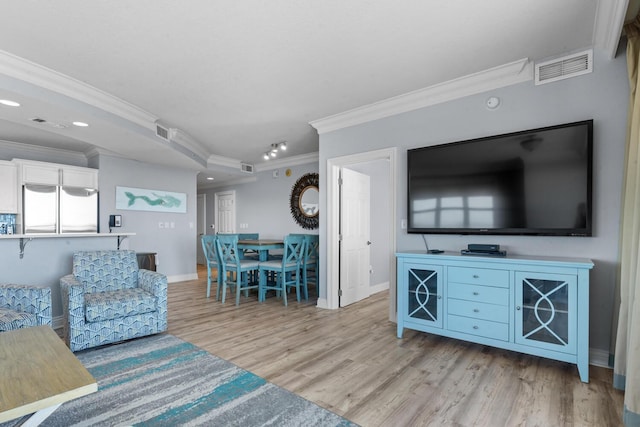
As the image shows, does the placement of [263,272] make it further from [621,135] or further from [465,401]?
[621,135]

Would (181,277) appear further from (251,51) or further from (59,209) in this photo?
(251,51)

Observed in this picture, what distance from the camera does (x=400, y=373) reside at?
2.38 m

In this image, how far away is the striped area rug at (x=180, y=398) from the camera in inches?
71.0

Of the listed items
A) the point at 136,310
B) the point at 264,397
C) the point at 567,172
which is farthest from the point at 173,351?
the point at 567,172

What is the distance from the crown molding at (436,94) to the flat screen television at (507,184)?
20.6 inches

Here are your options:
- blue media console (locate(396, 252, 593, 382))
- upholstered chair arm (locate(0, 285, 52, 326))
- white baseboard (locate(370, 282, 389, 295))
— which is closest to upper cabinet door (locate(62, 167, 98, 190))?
upholstered chair arm (locate(0, 285, 52, 326))

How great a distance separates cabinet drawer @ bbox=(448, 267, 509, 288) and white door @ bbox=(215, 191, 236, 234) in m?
6.20

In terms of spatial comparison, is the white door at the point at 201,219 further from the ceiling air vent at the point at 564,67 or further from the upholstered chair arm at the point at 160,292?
the ceiling air vent at the point at 564,67

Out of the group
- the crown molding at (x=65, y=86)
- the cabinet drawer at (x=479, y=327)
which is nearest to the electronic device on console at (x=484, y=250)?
the cabinet drawer at (x=479, y=327)

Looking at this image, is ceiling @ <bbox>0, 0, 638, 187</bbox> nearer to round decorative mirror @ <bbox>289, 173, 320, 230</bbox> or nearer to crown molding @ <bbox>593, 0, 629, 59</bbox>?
crown molding @ <bbox>593, 0, 629, 59</bbox>

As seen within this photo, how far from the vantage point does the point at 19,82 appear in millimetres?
2754

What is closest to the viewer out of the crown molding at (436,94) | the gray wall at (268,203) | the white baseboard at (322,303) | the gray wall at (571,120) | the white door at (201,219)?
the gray wall at (571,120)

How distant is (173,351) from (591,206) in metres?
3.70

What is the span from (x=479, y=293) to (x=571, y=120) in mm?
1636
